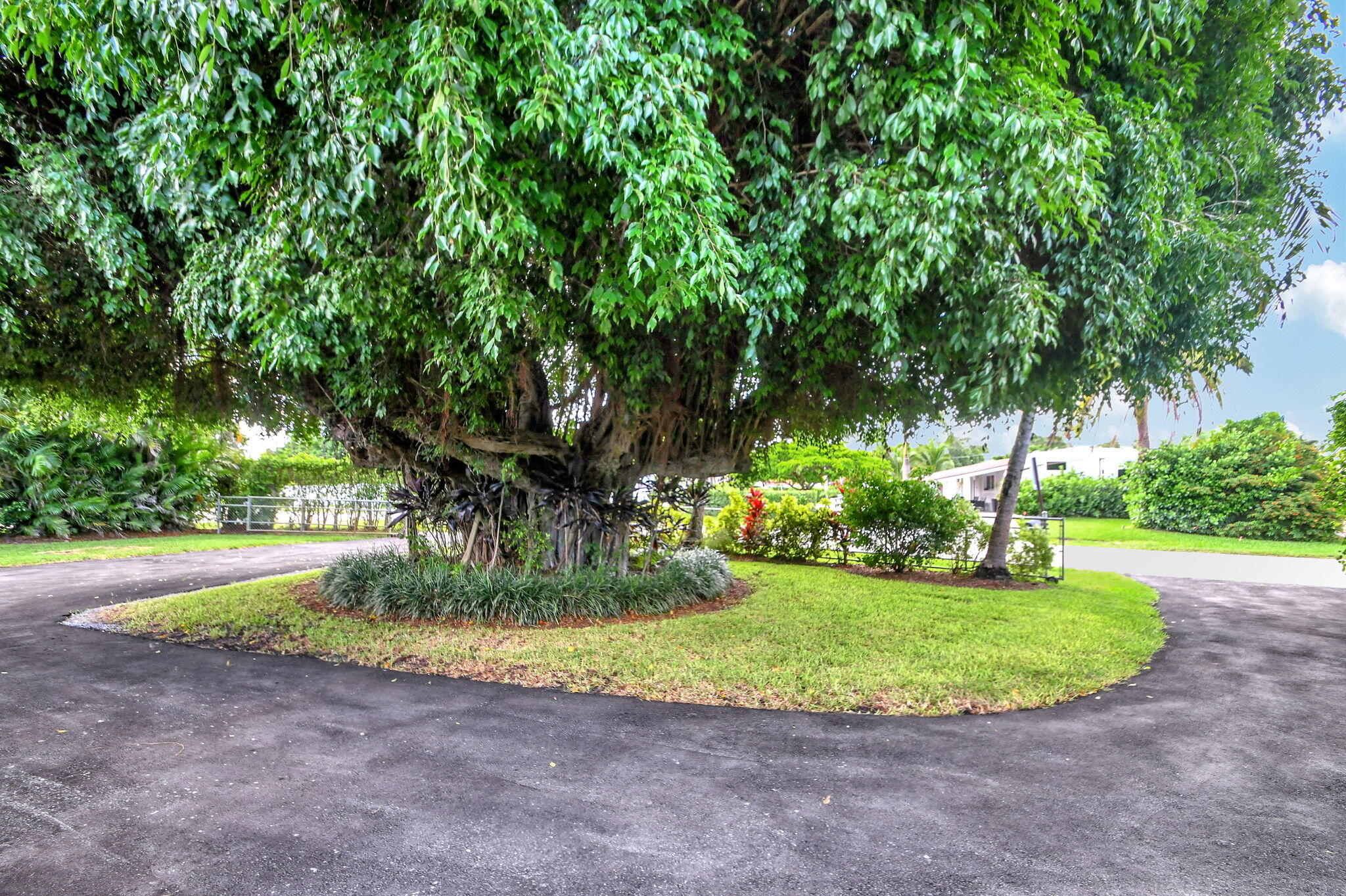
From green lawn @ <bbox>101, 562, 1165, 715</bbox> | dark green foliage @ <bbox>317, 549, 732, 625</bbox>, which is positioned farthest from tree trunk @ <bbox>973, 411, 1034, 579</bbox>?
dark green foliage @ <bbox>317, 549, 732, 625</bbox>

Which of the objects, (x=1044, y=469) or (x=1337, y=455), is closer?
(x=1337, y=455)

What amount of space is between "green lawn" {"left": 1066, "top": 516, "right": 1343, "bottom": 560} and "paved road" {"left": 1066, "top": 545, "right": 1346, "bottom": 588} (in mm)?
926

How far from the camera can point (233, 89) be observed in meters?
3.83

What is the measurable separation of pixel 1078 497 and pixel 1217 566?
13597mm

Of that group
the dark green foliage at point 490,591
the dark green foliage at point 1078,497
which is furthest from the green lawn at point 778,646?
the dark green foliage at point 1078,497

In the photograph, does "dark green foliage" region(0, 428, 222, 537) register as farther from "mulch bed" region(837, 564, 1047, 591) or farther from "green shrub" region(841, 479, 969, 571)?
"mulch bed" region(837, 564, 1047, 591)

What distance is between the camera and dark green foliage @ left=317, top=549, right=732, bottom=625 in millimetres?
7934

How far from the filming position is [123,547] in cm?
1484

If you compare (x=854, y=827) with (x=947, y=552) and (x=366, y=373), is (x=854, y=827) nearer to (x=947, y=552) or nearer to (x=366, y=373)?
(x=366, y=373)

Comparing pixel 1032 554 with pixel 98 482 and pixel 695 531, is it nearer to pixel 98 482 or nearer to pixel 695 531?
pixel 695 531

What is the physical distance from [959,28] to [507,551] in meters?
7.19

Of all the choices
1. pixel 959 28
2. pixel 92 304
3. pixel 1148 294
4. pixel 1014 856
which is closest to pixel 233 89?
pixel 92 304

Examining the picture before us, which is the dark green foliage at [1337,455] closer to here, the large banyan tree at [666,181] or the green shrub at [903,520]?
the large banyan tree at [666,181]

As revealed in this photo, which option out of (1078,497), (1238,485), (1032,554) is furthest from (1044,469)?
(1032,554)
